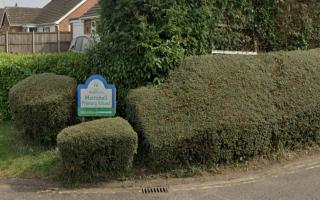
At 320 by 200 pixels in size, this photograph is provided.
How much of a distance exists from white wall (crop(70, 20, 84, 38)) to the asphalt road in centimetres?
2253

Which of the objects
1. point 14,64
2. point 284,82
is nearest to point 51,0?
point 14,64

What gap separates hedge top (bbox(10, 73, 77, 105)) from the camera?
6.53m

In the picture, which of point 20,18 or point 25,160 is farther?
point 20,18

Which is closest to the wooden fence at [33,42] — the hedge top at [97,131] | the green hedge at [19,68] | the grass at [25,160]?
the green hedge at [19,68]

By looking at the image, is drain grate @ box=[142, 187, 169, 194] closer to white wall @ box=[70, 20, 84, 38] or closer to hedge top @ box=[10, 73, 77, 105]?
hedge top @ box=[10, 73, 77, 105]

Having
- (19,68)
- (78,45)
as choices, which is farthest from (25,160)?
(78,45)

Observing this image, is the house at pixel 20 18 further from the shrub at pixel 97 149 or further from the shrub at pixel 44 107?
the shrub at pixel 97 149

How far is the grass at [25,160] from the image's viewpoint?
5742mm

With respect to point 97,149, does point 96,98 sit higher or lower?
higher

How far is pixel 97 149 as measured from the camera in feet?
17.4

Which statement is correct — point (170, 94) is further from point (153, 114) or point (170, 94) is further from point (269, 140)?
point (269, 140)

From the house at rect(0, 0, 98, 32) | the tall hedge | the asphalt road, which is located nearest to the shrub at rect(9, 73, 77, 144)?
the tall hedge

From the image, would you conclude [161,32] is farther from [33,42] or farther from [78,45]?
[33,42]

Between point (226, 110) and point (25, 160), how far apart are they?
10.2 feet
